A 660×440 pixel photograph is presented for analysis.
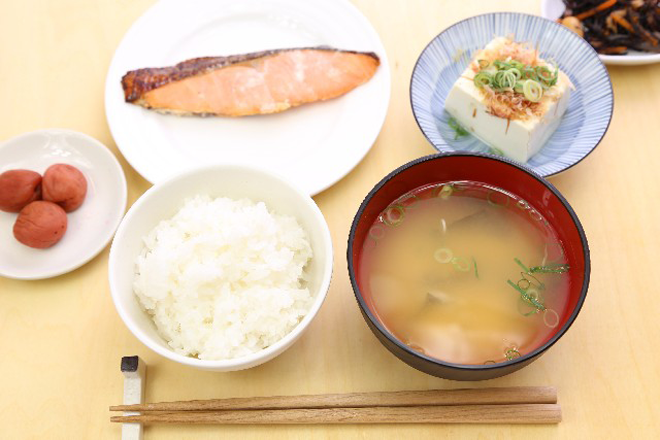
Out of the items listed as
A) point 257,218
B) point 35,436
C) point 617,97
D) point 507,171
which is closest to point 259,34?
point 257,218

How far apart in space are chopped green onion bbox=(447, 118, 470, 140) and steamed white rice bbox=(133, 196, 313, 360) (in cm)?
61

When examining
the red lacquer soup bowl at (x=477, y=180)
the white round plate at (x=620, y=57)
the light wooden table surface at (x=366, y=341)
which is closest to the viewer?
the red lacquer soup bowl at (x=477, y=180)

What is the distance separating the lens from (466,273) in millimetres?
1401

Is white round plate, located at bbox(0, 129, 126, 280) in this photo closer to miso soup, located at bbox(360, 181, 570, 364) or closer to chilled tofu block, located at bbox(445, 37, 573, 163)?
miso soup, located at bbox(360, 181, 570, 364)

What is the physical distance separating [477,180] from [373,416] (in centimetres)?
59

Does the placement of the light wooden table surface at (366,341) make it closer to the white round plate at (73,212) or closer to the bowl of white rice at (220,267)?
the white round plate at (73,212)

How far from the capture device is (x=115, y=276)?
132cm

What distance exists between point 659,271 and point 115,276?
130cm

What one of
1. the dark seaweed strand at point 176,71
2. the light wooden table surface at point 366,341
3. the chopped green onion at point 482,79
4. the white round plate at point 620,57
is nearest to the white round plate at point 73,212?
the light wooden table surface at point 366,341

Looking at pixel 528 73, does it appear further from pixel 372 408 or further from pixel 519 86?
pixel 372 408

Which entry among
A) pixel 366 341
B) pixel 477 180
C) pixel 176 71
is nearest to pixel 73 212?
pixel 176 71

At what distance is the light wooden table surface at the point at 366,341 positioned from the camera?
56.1 inches

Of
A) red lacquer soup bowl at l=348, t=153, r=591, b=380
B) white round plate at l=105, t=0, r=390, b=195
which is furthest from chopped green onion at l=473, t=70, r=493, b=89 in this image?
red lacquer soup bowl at l=348, t=153, r=591, b=380

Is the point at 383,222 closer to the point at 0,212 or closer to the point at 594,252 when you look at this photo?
the point at 594,252
